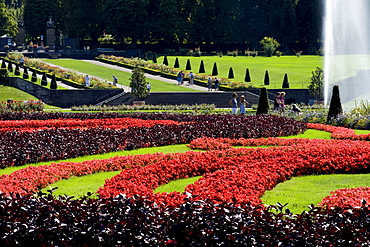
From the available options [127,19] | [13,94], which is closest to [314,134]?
[13,94]

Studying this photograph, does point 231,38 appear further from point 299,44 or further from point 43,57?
point 43,57

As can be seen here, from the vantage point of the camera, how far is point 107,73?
5741 cm

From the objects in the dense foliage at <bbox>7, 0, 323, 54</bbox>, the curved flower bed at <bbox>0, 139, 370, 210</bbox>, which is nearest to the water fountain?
the curved flower bed at <bbox>0, 139, 370, 210</bbox>

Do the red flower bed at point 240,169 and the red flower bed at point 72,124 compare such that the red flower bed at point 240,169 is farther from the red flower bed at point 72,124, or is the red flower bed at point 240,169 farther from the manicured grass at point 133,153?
the red flower bed at point 72,124

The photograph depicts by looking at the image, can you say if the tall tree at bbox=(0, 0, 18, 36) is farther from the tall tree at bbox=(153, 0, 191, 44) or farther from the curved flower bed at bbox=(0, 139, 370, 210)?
the curved flower bed at bbox=(0, 139, 370, 210)

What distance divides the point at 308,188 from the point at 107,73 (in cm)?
4668

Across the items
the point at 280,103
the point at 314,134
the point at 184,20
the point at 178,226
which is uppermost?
Answer: the point at 184,20

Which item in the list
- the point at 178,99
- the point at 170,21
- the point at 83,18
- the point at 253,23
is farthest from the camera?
the point at 253,23

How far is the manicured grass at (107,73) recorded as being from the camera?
157 ft

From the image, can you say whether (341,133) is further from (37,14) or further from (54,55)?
(37,14)

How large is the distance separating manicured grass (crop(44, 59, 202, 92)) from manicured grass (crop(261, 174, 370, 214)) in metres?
33.9

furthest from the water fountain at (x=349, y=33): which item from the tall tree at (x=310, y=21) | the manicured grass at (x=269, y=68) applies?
the tall tree at (x=310, y=21)

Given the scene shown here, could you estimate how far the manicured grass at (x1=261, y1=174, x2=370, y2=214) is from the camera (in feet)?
36.1

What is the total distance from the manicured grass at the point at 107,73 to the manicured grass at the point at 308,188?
1335 inches
